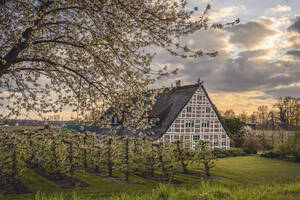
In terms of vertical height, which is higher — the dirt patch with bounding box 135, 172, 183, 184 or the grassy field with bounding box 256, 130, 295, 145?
the grassy field with bounding box 256, 130, 295, 145

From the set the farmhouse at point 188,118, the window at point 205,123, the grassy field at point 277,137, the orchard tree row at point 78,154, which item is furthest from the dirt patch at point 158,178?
the grassy field at point 277,137

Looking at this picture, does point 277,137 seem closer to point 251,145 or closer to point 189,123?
point 251,145

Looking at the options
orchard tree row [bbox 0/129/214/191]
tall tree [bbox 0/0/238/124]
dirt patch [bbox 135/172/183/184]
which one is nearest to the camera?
tall tree [bbox 0/0/238/124]

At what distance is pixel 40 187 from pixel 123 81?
22.6 ft

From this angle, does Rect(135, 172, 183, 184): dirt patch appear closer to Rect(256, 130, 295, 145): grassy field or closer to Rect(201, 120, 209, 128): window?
Rect(201, 120, 209, 128): window

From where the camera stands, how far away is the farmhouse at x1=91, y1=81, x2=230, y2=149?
27.6 meters

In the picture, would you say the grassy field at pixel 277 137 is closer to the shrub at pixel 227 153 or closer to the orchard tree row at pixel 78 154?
the shrub at pixel 227 153

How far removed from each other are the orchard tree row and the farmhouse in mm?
11973

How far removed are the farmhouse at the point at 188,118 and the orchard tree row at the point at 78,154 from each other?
12.0 metres

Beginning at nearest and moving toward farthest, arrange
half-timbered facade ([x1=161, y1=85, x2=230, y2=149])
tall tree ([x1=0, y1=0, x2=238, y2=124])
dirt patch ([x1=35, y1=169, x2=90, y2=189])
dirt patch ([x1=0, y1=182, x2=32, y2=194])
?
tall tree ([x1=0, y1=0, x2=238, y2=124]) < dirt patch ([x1=0, y1=182, x2=32, y2=194]) < dirt patch ([x1=35, y1=169, x2=90, y2=189]) < half-timbered facade ([x1=161, y1=85, x2=230, y2=149])

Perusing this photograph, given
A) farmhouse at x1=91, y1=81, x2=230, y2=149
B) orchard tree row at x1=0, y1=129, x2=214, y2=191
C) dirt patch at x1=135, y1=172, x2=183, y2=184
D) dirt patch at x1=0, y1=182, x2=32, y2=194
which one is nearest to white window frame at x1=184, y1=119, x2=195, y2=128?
farmhouse at x1=91, y1=81, x2=230, y2=149

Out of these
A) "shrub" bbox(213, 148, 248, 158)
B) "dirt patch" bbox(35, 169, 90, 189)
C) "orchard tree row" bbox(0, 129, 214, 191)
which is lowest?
"shrub" bbox(213, 148, 248, 158)

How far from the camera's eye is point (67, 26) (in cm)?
735

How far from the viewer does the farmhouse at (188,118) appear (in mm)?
27641
